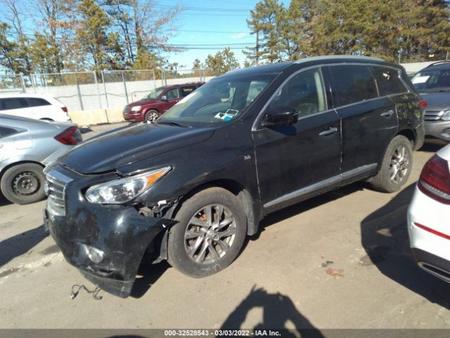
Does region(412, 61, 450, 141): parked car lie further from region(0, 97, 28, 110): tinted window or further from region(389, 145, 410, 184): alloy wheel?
region(0, 97, 28, 110): tinted window

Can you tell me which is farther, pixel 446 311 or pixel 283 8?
pixel 283 8

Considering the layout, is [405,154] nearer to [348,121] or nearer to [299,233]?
[348,121]

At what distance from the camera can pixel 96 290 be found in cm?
304

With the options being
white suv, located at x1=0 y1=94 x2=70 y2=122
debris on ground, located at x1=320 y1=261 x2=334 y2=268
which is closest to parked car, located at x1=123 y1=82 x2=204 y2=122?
white suv, located at x1=0 y1=94 x2=70 y2=122

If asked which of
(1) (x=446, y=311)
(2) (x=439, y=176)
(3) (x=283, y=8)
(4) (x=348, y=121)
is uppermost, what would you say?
(3) (x=283, y=8)

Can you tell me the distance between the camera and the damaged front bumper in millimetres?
2553

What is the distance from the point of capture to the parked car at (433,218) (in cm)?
216

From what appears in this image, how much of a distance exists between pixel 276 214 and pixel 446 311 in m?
2.14

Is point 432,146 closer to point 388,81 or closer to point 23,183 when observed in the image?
point 388,81

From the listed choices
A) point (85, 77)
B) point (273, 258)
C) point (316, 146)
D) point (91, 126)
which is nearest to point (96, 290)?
point (273, 258)

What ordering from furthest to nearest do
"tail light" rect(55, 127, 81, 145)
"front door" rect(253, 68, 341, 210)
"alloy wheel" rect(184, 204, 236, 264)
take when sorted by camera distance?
"tail light" rect(55, 127, 81, 145) < "front door" rect(253, 68, 341, 210) < "alloy wheel" rect(184, 204, 236, 264)

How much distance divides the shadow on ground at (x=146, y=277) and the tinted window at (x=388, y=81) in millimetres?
3512

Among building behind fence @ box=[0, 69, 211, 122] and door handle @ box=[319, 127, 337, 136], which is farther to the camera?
building behind fence @ box=[0, 69, 211, 122]

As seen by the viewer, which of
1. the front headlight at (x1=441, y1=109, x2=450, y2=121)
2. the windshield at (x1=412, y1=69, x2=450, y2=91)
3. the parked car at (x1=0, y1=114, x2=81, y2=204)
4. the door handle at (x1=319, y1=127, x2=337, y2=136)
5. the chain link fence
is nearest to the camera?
the door handle at (x1=319, y1=127, x2=337, y2=136)
